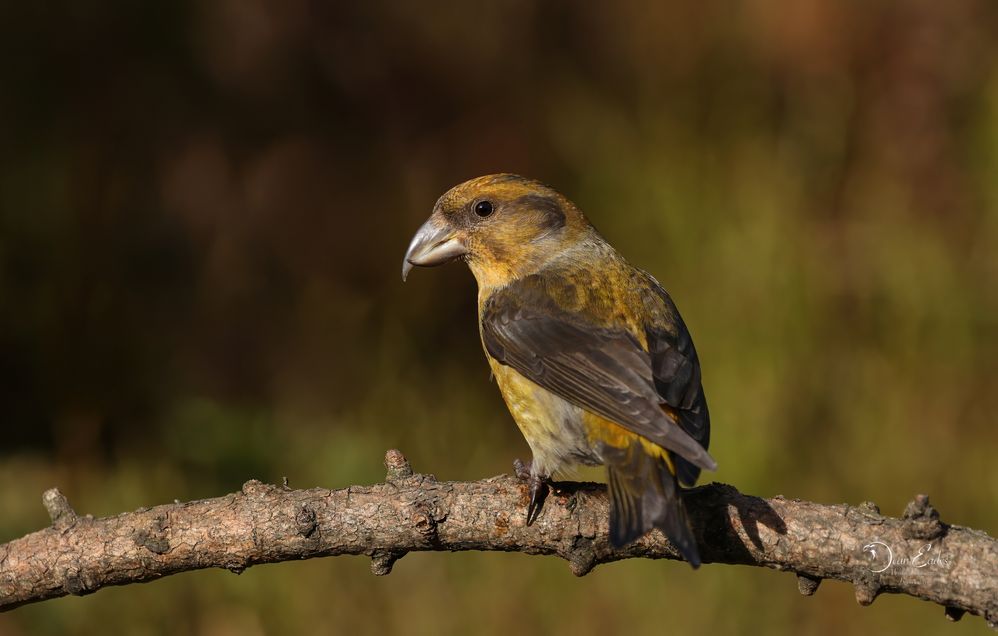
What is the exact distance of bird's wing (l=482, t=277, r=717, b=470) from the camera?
3623 millimetres

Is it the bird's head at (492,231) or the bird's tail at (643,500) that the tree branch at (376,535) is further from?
the bird's head at (492,231)

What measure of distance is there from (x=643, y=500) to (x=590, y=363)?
0.66 metres

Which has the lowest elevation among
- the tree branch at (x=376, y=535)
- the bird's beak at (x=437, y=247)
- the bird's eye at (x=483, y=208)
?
the tree branch at (x=376, y=535)

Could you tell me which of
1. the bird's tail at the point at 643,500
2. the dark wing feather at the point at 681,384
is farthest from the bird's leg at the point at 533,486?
the dark wing feather at the point at 681,384

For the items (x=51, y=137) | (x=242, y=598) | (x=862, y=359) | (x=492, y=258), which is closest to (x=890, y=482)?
(x=862, y=359)

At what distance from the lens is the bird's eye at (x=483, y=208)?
4.79 m

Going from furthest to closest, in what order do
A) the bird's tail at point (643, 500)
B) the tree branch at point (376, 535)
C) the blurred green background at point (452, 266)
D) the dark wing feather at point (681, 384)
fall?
the blurred green background at point (452, 266) < the dark wing feather at point (681, 384) < the tree branch at point (376, 535) < the bird's tail at point (643, 500)

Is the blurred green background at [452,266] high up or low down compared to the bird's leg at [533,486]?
up

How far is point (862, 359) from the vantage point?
6.84 meters

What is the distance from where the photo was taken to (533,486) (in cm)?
367

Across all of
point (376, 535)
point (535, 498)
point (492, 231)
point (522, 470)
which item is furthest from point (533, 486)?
point (492, 231)

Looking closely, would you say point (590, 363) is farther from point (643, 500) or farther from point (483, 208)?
point (483, 208)

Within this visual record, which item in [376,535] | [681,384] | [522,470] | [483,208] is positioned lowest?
[376,535]

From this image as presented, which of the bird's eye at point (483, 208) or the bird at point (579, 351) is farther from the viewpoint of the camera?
the bird's eye at point (483, 208)
